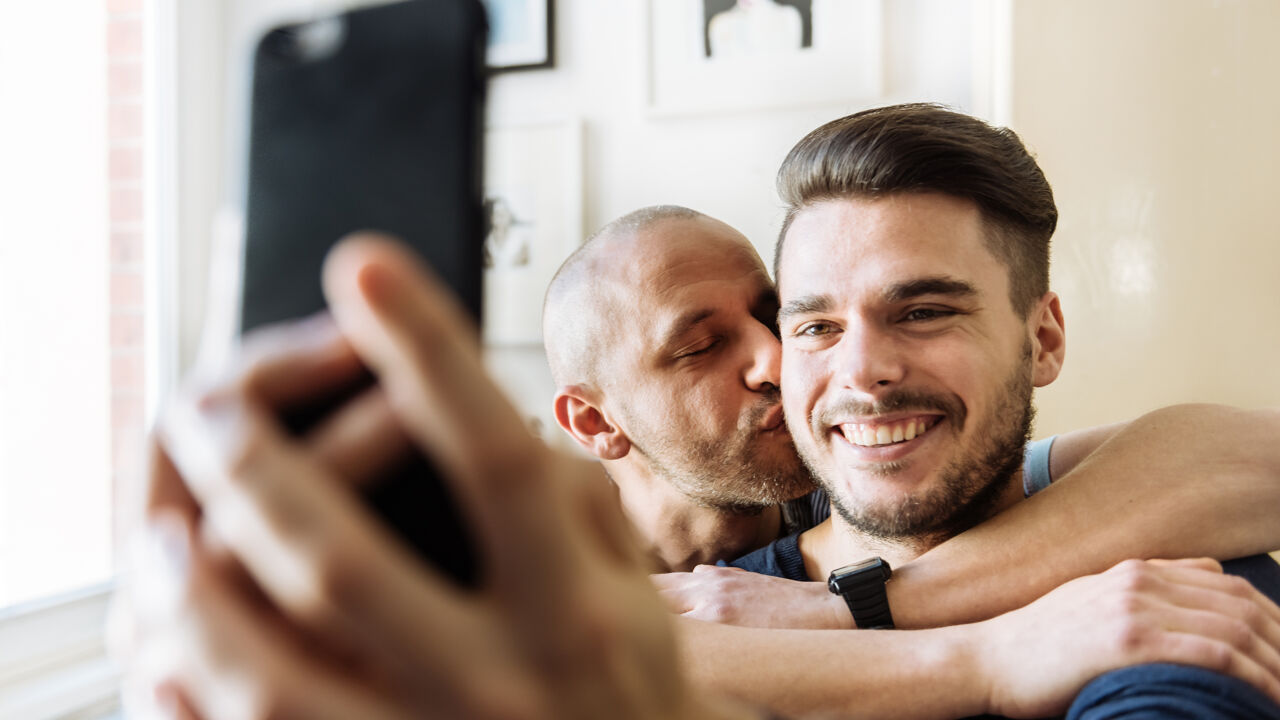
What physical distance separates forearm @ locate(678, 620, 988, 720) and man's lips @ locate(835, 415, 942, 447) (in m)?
0.29

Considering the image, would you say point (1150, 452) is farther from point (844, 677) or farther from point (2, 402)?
point (2, 402)

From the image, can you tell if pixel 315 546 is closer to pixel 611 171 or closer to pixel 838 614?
pixel 838 614

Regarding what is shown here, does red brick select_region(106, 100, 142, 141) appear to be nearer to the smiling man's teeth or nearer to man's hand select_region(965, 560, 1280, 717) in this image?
the smiling man's teeth

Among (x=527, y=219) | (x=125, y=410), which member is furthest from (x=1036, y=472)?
(x=125, y=410)

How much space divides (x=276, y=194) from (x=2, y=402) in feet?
5.88

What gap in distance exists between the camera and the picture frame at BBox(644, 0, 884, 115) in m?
2.12

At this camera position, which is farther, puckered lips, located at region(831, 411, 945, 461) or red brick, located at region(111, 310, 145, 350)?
red brick, located at region(111, 310, 145, 350)

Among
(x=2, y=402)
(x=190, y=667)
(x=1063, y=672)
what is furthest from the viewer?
(x=2, y=402)

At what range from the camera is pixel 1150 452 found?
43.7 inches

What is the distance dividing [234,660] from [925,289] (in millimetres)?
1027

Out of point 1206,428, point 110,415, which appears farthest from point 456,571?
point 110,415

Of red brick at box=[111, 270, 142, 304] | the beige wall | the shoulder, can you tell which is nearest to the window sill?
red brick at box=[111, 270, 142, 304]

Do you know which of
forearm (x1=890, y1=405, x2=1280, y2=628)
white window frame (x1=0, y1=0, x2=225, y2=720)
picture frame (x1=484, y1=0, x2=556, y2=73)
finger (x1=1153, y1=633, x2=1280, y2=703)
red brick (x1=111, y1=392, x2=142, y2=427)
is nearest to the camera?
finger (x1=1153, y1=633, x2=1280, y2=703)

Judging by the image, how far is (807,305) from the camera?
1.22m
